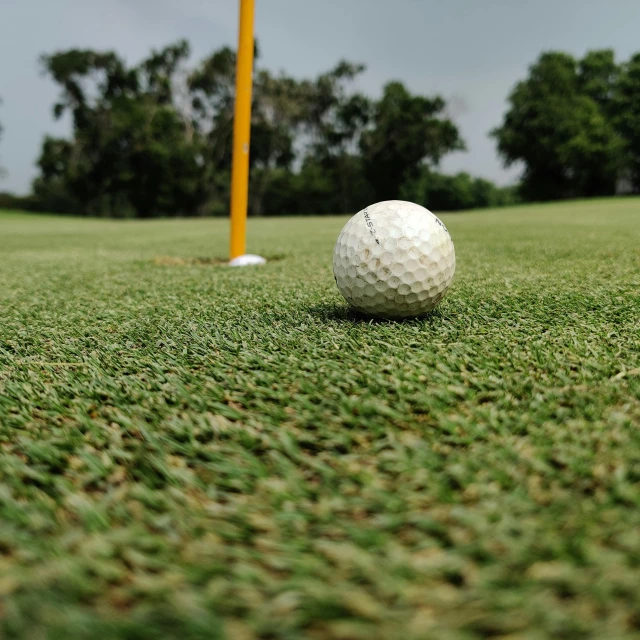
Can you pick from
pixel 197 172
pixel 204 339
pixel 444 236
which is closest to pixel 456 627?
pixel 204 339

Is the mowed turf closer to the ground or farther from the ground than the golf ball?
closer to the ground

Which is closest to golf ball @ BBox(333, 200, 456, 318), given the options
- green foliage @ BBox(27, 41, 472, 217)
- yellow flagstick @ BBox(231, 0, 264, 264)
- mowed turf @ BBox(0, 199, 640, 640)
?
mowed turf @ BBox(0, 199, 640, 640)

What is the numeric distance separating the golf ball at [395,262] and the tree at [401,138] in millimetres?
39437

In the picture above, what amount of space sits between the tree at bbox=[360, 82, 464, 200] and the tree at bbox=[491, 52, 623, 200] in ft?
14.2

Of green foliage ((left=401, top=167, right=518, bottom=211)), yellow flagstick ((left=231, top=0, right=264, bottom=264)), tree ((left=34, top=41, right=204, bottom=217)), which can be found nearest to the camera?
yellow flagstick ((left=231, top=0, right=264, bottom=264))

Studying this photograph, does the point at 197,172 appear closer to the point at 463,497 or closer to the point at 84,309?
the point at 84,309

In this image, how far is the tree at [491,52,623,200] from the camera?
115 ft

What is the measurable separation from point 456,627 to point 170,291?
10.3 feet

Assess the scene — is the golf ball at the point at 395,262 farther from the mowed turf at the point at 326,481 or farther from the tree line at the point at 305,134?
the tree line at the point at 305,134

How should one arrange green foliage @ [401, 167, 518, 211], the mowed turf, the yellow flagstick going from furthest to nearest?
1. green foliage @ [401, 167, 518, 211]
2. the yellow flagstick
3. the mowed turf

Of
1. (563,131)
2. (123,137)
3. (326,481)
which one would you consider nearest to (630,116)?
(563,131)

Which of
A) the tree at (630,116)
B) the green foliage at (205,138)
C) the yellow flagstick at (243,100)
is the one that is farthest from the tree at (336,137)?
the yellow flagstick at (243,100)

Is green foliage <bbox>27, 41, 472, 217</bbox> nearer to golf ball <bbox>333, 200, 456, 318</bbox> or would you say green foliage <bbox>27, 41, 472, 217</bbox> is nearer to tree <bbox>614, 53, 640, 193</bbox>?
tree <bbox>614, 53, 640, 193</bbox>

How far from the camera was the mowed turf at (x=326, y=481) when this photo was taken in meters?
0.80
